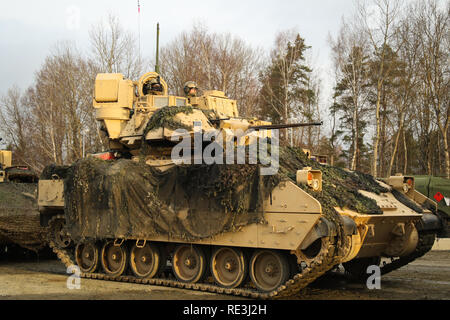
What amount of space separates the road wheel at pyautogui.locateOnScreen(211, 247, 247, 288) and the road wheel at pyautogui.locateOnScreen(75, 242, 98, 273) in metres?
3.19

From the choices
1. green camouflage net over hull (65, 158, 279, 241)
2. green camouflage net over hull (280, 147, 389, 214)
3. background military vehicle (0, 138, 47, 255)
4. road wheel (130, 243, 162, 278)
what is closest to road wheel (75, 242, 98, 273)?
green camouflage net over hull (65, 158, 279, 241)

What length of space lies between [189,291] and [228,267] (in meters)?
0.82

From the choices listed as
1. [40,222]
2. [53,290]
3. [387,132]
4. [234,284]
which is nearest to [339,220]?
[234,284]

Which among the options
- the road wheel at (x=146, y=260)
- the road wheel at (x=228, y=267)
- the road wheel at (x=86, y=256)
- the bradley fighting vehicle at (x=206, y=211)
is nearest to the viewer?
the bradley fighting vehicle at (x=206, y=211)

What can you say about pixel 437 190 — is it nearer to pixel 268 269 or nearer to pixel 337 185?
pixel 337 185

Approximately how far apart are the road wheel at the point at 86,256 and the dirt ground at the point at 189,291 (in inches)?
18.0

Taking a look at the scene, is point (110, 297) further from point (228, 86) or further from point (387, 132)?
point (387, 132)

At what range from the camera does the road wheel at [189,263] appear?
10.9 metres

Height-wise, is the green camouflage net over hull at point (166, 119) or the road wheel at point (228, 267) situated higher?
the green camouflage net over hull at point (166, 119)

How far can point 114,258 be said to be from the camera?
12.4 meters

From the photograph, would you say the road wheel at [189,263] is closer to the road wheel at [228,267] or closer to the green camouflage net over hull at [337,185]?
the road wheel at [228,267]

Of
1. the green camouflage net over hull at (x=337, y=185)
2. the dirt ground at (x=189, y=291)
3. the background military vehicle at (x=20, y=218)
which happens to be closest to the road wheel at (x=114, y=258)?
the dirt ground at (x=189, y=291)

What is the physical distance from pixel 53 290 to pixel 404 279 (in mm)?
7109

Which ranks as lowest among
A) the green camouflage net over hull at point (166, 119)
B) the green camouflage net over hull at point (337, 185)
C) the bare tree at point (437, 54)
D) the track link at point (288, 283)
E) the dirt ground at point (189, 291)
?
the dirt ground at point (189, 291)
